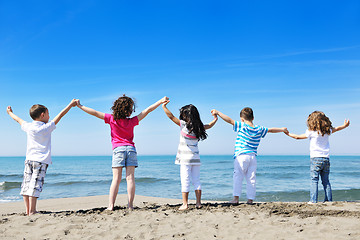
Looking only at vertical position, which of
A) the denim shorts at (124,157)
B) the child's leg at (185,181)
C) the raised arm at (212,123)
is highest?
the raised arm at (212,123)

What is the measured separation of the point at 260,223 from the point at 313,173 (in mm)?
2388

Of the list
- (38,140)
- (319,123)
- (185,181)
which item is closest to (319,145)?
(319,123)

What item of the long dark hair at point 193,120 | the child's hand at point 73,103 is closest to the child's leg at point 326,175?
the long dark hair at point 193,120

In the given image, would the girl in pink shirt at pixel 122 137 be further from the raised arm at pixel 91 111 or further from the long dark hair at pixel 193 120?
the long dark hair at pixel 193 120

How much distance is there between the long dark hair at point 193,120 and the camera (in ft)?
17.1

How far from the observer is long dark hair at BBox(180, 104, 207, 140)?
5211 mm

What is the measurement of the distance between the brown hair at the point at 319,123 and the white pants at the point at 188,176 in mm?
2747

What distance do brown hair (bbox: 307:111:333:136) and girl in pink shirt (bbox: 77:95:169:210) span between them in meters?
3.23

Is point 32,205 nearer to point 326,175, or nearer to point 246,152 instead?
point 246,152

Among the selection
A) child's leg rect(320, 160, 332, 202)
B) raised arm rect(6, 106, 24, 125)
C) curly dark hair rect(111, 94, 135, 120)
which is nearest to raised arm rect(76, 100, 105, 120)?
curly dark hair rect(111, 94, 135, 120)

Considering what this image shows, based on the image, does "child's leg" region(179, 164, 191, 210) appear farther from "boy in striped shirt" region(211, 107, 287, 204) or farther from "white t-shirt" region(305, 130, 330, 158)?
"white t-shirt" region(305, 130, 330, 158)

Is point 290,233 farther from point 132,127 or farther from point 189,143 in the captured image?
point 132,127

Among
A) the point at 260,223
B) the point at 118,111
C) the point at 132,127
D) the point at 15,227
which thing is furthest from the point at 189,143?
the point at 15,227

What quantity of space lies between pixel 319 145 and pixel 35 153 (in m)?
5.58
